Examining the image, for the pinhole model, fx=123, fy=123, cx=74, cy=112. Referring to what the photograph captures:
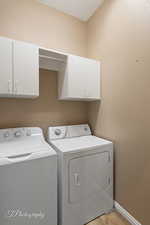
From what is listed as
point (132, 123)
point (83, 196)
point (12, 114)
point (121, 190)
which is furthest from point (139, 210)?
point (12, 114)

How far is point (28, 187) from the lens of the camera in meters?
1.09

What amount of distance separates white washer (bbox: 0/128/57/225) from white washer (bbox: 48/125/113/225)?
0.34ft

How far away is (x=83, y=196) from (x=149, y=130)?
3.30ft

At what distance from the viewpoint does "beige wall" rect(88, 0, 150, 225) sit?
128 centimetres

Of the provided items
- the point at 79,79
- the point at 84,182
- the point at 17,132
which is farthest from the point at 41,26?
the point at 84,182

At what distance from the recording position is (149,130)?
124 centimetres

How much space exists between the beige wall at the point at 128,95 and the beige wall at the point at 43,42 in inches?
18.2

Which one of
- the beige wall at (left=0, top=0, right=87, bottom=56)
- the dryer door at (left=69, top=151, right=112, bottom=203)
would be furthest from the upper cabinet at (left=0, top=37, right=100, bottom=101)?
the dryer door at (left=69, top=151, right=112, bottom=203)

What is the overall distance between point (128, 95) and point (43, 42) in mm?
1445

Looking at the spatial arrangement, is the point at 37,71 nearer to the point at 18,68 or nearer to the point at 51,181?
the point at 18,68

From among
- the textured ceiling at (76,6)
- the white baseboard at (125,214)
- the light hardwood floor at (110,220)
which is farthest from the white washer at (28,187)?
the textured ceiling at (76,6)

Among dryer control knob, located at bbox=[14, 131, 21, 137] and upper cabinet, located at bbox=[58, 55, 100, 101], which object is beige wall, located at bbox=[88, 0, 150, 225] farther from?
dryer control knob, located at bbox=[14, 131, 21, 137]

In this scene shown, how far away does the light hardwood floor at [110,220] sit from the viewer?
4.71ft

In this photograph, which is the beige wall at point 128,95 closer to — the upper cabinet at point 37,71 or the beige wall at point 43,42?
the upper cabinet at point 37,71
